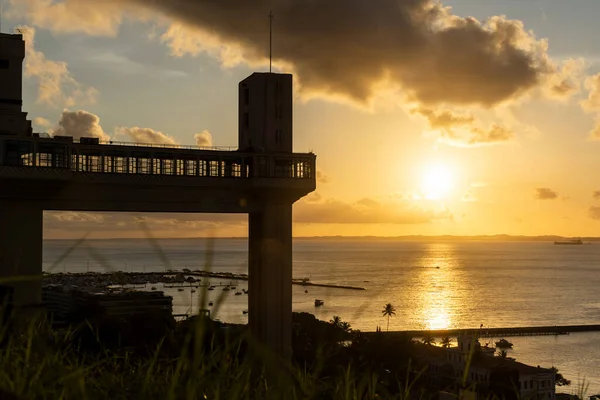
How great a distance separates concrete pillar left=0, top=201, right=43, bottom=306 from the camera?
38.9 metres

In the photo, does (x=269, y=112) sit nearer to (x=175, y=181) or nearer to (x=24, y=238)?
(x=175, y=181)

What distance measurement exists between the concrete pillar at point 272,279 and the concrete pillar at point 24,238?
1313cm

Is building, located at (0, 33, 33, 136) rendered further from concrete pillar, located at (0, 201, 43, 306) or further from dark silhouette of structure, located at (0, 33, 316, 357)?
concrete pillar, located at (0, 201, 43, 306)

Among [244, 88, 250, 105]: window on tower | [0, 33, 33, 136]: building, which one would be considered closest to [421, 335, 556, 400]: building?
[244, 88, 250, 105]: window on tower

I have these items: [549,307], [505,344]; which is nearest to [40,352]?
[505,344]

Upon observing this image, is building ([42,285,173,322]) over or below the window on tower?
below

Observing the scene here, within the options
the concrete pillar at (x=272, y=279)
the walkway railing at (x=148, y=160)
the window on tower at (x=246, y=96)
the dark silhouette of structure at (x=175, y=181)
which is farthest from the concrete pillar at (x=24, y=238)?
the window on tower at (x=246, y=96)

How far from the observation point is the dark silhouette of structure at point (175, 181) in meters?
39.6

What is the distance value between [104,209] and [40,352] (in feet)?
115

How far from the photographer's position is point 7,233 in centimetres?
3928

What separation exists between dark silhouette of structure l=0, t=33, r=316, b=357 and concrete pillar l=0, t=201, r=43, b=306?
0.19 feet

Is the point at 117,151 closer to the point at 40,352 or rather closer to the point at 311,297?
the point at 40,352

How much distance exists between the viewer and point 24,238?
39625 millimetres

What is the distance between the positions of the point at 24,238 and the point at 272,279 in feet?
50.8
